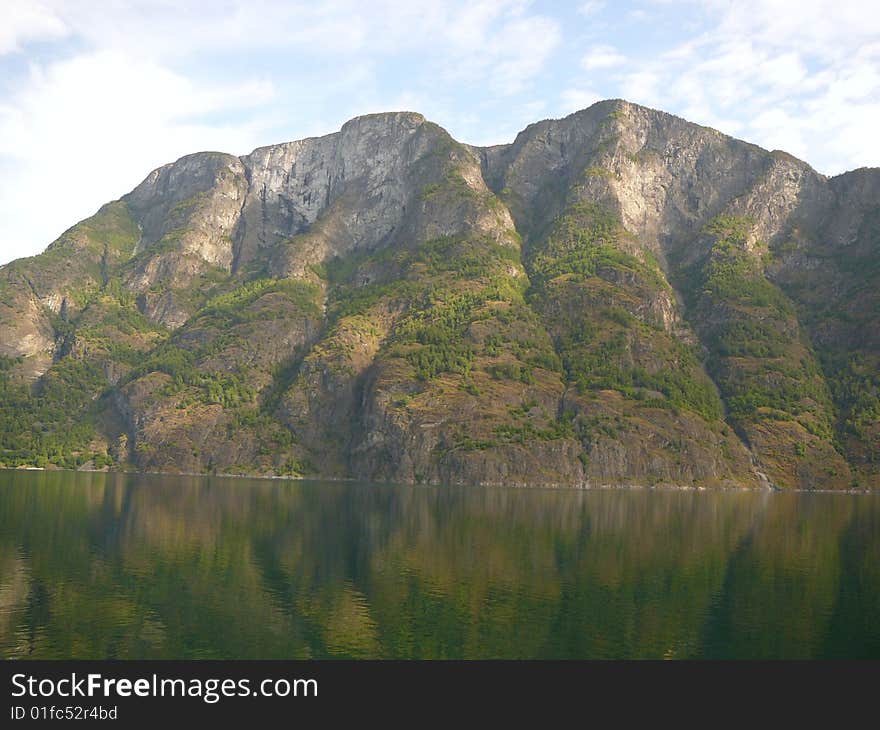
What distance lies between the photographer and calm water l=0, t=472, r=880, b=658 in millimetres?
56000

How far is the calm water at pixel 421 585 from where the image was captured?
184 ft

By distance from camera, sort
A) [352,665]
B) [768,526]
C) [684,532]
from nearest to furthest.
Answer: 1. [352,665]
2. [684,532]
3. [768,526]

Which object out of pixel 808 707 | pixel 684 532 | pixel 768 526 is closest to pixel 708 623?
pixel 808 707

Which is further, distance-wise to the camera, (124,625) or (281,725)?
(124,625)

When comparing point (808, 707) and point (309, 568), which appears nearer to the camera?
point (808, 707)

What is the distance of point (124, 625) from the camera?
190ft

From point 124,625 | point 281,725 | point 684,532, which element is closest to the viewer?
point 281,725

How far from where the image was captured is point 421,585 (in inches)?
2970

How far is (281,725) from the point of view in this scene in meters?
42.8

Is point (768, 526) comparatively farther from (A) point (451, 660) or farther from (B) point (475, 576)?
(A) point (451, 660)

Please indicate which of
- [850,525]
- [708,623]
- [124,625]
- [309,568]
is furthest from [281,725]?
[850,525]

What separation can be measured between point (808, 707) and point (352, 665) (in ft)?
82.9

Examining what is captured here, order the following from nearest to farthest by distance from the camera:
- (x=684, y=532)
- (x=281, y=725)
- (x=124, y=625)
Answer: (x=281, y=725), (x=124, y=625), (x=684, y=532)

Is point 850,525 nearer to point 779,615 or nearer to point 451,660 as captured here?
point 779,615
